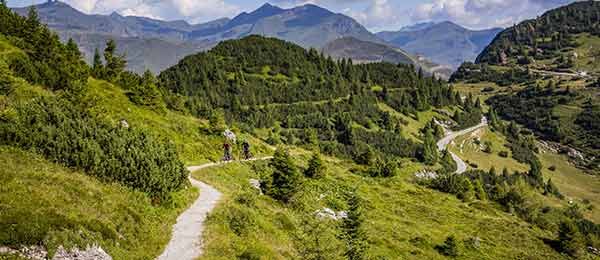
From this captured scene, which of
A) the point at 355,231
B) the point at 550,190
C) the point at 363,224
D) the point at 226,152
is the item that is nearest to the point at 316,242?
the point at 355,231

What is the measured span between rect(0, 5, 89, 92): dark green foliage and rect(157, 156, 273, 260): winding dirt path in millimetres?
18067

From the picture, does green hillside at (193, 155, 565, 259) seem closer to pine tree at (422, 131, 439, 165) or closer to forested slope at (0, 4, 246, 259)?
forested slope at (0, 4, 246, 259)

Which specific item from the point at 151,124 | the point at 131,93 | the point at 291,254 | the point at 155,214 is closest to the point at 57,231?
the point at 155,214

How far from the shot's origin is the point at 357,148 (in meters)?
172

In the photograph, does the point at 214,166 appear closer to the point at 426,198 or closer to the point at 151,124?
the point at 151,124

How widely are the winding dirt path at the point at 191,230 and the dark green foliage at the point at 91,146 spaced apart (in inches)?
85.8

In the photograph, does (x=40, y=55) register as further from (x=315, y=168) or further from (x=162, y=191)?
(x=315, y=168)

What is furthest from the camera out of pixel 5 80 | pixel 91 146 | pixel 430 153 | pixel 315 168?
pixel 430 153

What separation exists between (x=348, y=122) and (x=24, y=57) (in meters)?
146

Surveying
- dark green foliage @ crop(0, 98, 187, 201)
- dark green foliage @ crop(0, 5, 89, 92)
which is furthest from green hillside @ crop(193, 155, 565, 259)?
dark green foliage @ crop(0, 5, 89, 92)

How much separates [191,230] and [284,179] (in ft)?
57.3

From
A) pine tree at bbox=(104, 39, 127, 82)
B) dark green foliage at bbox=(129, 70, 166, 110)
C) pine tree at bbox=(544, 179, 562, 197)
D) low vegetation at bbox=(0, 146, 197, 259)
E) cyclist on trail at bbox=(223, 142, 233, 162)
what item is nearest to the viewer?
low vegetation at bbox=(0, 146, 197, 259)

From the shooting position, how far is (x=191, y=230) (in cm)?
2502

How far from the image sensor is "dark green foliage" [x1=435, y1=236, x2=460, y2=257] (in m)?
48.9
